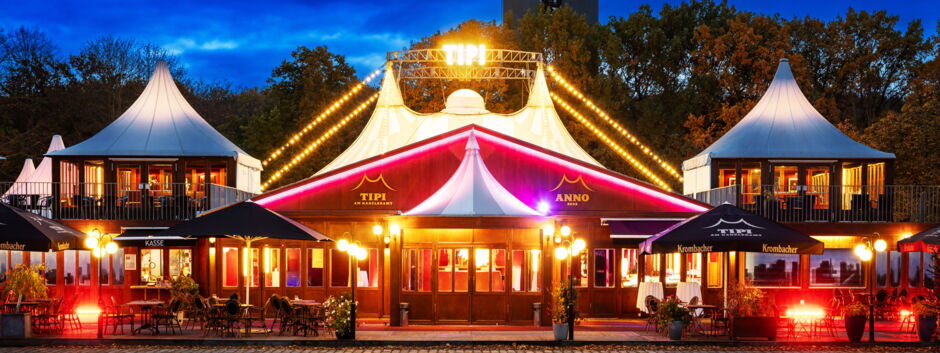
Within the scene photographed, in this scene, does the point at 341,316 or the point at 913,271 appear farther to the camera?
the point at 913,271

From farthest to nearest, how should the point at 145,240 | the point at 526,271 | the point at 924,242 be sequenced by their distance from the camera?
1. the point at 145,240
2. the point at 526,271
3. the point at 924,242

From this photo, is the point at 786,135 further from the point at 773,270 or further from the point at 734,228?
the point at 734,228

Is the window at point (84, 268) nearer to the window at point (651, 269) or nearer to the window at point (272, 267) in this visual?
the window at point (272, 267)

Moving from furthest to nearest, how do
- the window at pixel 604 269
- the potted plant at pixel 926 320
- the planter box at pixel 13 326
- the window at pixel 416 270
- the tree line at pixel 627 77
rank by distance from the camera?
the tree line at pixel 627 77 → the window at pixel 604 269 → the window at pixel 416 270 → the potted plant at pixel 926 320 → the planter box at pixel 13 326

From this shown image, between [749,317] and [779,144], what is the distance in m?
10.7

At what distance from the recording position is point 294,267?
1023 inches

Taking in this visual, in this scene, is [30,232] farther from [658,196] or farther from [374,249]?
[658,196]

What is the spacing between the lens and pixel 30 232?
69.7 ft

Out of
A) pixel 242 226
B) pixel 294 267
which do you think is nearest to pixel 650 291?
pixel 294 267

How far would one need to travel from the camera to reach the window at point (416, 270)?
24.2m

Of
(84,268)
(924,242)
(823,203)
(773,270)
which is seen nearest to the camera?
(924,242)

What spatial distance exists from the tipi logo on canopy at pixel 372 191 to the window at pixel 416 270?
255cm

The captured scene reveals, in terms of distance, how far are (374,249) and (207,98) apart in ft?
137

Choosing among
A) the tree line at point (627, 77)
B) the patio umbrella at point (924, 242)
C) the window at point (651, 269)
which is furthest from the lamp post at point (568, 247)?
the tree line at point (627, 77)
